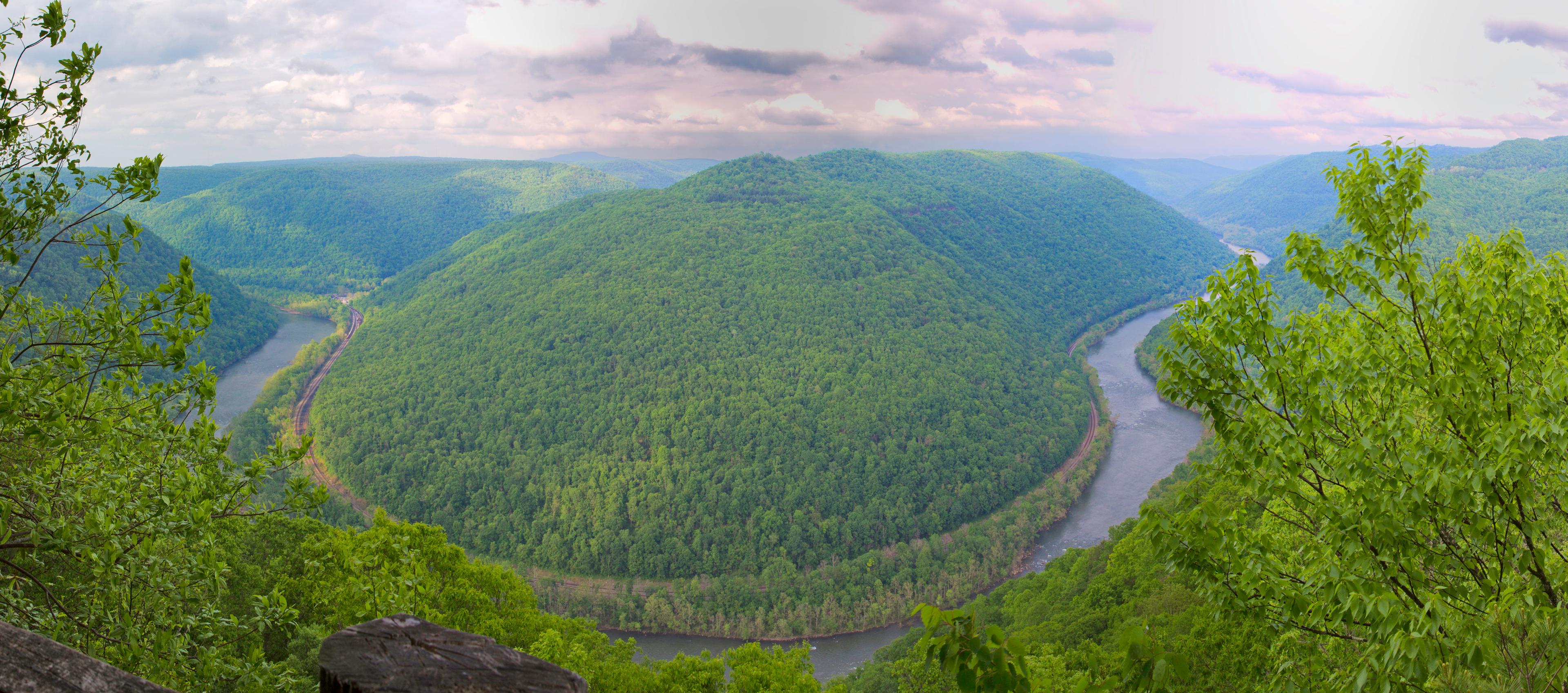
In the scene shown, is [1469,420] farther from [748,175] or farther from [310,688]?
[748,175]

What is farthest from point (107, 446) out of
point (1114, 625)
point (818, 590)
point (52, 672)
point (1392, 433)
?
point (818, 590)

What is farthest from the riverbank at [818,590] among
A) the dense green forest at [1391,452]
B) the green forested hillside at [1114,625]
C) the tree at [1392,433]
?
the tree at [1392,433]

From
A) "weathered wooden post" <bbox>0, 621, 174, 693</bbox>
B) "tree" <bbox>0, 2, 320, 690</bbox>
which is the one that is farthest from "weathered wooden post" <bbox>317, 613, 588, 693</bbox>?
"tree" <bbox>0, 2, 320, 690</bbox>

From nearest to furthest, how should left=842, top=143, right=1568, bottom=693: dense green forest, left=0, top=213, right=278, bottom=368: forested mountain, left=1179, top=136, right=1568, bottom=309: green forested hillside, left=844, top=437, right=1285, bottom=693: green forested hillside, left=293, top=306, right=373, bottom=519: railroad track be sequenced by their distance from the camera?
left=842, top=143, right=1568, bottom=693: dense green forest, left=844, top=437, right=1285, bottom=693: green forested hillside, left=293, top=306, right=373, bottom=519: railroad track, left=0, top=213, right=278, bottom=368: forested mountain, left=1179, top=136, right=1568, bottom=309: green forested hillside

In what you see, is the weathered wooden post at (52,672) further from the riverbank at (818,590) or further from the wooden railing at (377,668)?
the riverbank at (818,590)

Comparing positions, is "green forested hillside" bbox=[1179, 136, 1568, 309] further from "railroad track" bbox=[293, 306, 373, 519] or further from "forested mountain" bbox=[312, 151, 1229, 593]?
"railroad track" bbox=[293, 306, 373, 519]
